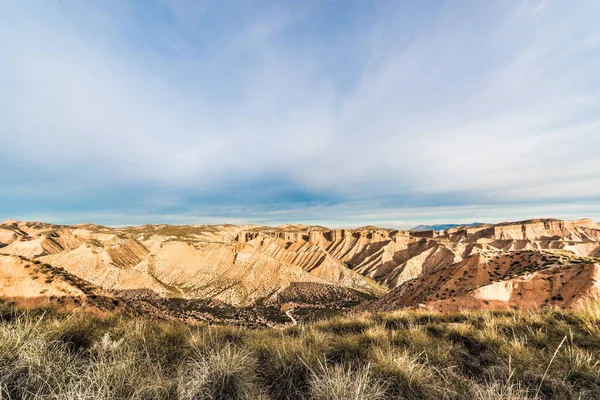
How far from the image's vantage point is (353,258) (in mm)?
129875

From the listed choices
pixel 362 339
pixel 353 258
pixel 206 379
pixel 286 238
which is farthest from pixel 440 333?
pixel 286 238

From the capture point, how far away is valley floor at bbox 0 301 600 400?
2768mm

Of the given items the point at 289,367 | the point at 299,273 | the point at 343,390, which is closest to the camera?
the point at 343,390

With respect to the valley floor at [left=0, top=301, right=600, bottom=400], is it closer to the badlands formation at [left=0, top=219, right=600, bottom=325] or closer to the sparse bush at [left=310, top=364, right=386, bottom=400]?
the sparse bush at [left=310, top=364, right=386, bottom=400]

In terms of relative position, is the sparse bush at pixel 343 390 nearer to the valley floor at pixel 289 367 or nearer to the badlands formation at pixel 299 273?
the valley floor at pixel 289 367

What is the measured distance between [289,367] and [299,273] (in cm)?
7692

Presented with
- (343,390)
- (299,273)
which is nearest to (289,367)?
(343,390)

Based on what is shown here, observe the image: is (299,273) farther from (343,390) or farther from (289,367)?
Result: (343,390)

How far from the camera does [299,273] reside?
255 feet

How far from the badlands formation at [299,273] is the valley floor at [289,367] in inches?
153

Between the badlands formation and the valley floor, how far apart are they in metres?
3.88

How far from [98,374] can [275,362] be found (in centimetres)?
222

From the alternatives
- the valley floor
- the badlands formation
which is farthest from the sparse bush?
the badlands formation

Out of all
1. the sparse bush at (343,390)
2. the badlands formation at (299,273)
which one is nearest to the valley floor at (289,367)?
the sparse bush at (343,390)
